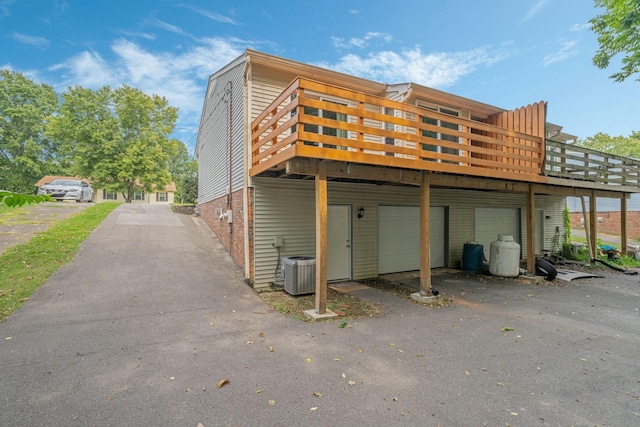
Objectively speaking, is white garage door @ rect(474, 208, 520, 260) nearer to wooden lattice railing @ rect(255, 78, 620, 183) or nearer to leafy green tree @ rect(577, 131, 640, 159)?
wooden lattice railing @ rect(255, 78, 620, 183)

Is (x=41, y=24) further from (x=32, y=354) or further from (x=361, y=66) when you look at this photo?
(x=32, y=354)

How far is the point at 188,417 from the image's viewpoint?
275cm

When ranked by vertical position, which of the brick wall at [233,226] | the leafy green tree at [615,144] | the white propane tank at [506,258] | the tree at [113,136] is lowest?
the white propane tank at [506,258]

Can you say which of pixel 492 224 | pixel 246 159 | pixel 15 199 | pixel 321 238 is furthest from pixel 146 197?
pixel 15 199

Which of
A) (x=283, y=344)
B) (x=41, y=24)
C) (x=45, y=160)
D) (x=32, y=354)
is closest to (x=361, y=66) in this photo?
(x=41, y=24)

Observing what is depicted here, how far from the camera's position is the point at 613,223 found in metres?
21.5

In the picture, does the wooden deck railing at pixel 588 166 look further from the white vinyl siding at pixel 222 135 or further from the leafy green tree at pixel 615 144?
the leafy green tree at pixel 615 144

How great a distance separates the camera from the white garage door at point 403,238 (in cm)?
959

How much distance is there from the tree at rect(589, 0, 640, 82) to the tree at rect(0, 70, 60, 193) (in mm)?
40433

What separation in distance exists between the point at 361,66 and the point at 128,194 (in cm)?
2039

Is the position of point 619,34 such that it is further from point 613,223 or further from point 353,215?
point 353,215

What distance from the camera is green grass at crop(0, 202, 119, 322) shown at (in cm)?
596

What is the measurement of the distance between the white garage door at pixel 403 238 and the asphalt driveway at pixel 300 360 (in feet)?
8.52

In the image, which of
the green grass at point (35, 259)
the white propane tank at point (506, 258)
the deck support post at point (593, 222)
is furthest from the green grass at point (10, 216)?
the deck support post at point (593, 222)
